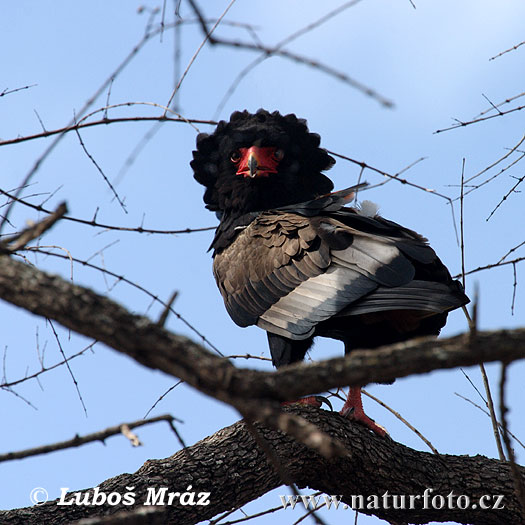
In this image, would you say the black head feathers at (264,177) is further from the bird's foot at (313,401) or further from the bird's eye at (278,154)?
the bird's foot at (313,401)

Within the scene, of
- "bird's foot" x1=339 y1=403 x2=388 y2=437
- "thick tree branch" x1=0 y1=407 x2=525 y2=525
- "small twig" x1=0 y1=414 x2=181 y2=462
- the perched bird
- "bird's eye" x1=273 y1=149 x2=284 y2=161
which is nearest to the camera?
"small twig" x1=0 y1=414 x2=181 y2=462

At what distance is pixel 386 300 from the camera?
348cm

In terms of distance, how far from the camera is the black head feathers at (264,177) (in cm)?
484

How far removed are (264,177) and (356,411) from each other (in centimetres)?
172

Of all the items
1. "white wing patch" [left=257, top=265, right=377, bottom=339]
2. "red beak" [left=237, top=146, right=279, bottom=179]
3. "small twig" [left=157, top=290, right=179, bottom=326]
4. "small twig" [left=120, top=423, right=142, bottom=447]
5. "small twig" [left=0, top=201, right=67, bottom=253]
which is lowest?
"small twig" [left=120, top=423, right=142, bottom=447]

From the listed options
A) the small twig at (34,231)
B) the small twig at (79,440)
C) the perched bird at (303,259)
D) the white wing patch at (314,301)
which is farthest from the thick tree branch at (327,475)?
the small twig at (34,231)

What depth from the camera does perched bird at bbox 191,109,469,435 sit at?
3596 millimetres

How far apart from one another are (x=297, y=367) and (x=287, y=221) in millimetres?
2583

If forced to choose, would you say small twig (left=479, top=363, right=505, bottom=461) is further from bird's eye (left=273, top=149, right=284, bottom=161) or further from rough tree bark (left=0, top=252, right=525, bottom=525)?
bird's eye (left=273, top=149, right=284, bottom=161)

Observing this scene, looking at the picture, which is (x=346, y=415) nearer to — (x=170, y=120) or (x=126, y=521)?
(x=170, y=120)

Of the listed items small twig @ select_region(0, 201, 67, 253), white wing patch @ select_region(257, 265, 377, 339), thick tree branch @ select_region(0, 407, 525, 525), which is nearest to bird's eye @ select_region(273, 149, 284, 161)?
white wing patch @ select_region(257, 265, 377, 339)

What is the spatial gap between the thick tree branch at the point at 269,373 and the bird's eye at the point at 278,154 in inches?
131

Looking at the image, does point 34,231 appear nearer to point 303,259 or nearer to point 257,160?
point 303,259

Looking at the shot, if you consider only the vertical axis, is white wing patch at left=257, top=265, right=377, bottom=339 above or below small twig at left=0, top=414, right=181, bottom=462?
above
